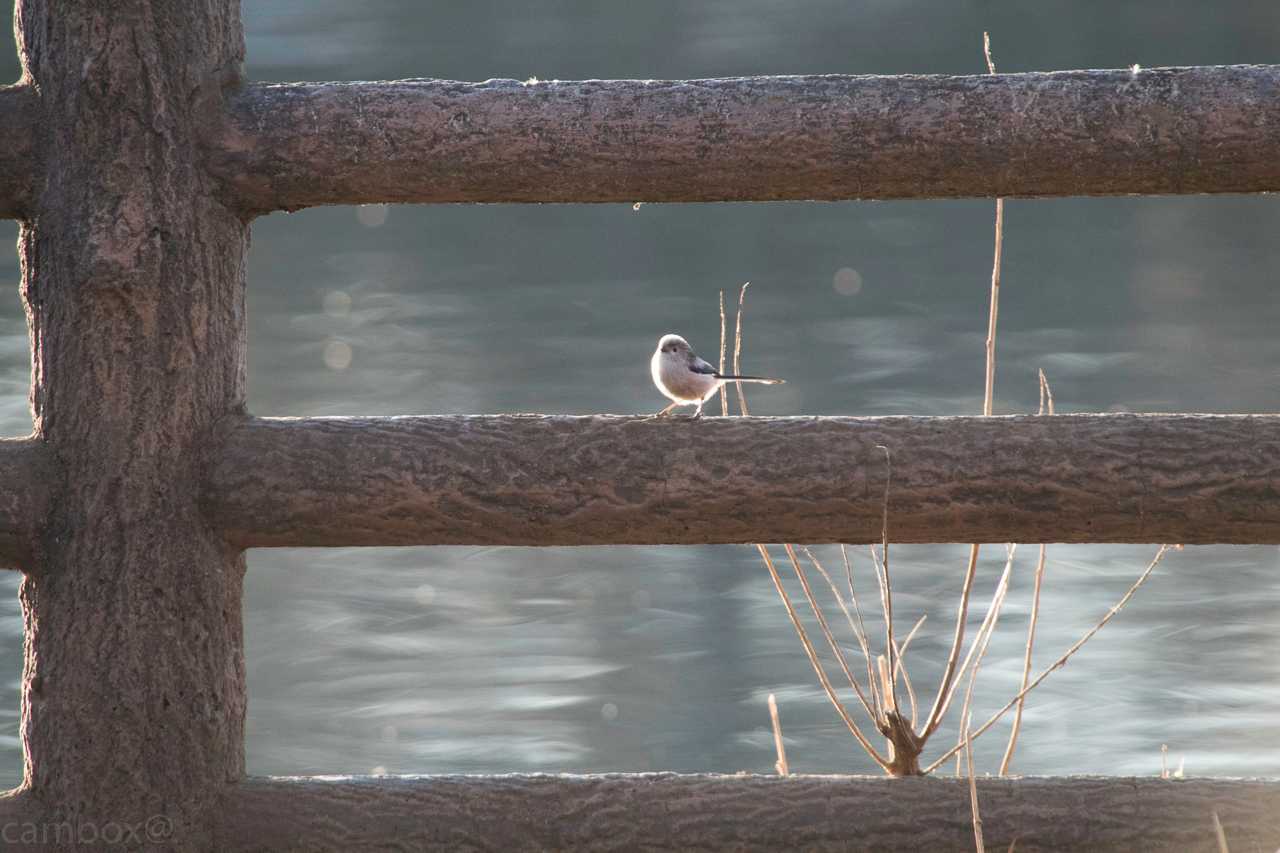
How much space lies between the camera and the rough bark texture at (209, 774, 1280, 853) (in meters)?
1.88

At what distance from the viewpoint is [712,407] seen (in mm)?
5832

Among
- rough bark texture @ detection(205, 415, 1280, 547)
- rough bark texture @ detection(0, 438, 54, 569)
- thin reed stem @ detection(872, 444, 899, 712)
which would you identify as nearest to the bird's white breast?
thin reed stem @ detection(872, 444, 899, 712)

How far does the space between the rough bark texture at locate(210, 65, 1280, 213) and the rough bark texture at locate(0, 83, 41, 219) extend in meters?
0.24

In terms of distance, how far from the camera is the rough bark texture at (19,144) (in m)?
1.94

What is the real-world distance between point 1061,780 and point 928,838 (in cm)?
19

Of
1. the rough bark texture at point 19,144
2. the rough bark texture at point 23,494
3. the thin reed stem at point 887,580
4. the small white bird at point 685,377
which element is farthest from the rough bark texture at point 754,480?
the small white bird at point 685,377

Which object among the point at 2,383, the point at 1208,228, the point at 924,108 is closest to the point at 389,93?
the point at 924,108

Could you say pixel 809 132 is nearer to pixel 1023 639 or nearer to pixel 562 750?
pixel 562 750

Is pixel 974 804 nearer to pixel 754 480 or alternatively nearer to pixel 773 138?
pixel 754 480

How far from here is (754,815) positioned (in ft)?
6.24

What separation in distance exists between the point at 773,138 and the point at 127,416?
2.87ft

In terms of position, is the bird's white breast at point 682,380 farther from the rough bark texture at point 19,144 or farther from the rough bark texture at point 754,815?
the rough bark texture at point 19,144

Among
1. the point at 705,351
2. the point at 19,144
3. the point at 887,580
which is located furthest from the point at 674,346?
the point at 705,351

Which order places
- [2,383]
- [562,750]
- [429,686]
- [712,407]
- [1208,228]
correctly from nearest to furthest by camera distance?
[562,750] → [429,686] → [712,407] → [2,383] → [1208,228]
